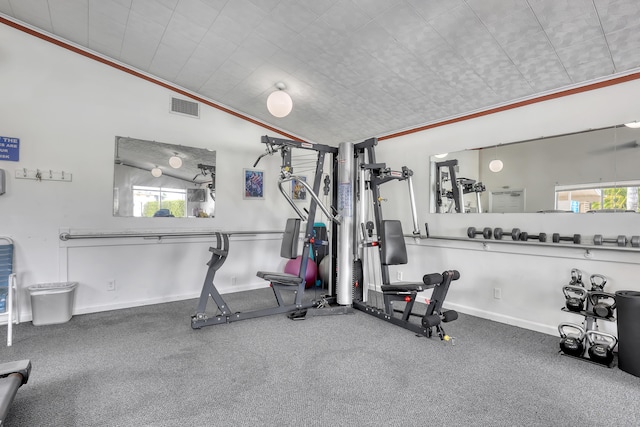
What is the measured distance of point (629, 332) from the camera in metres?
2.48

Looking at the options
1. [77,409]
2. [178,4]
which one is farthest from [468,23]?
[77,409]

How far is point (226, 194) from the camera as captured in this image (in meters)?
5.02

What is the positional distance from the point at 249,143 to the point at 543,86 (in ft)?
13.3

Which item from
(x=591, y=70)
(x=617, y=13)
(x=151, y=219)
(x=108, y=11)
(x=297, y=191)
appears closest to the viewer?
(x=617, y=13)

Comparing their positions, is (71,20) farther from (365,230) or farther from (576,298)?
(576,298)

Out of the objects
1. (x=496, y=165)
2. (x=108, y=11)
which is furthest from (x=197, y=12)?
(x=496, y=165)

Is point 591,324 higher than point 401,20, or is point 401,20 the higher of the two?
point 401,20

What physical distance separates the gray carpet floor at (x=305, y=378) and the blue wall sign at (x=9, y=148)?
1.88 metres

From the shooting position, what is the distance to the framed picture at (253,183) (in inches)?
205

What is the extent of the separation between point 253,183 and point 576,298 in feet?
14.5

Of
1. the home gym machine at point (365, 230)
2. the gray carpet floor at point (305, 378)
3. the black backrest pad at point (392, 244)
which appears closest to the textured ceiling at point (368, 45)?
the home gym machine at point (365, 230)

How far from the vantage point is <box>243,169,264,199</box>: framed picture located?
17.1 feet

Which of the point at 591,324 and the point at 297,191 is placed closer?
the point at 591,324

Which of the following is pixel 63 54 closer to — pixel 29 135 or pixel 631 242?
pixel 29 135
